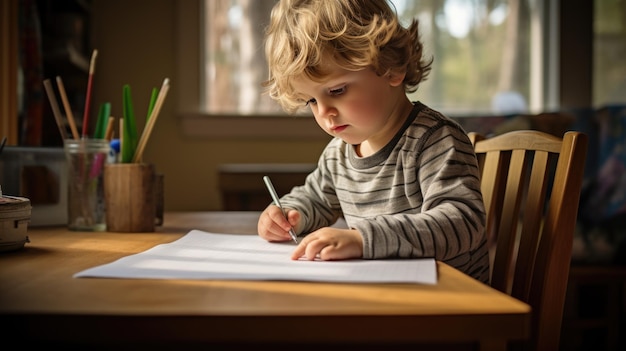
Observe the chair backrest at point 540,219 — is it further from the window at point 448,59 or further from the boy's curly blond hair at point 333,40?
the window at point 448,59

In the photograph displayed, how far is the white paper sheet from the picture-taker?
25.0 inches

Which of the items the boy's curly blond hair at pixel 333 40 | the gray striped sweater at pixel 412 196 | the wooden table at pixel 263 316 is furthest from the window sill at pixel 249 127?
the wooden table at pixel 263 316

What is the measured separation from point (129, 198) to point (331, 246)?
0.49 meters

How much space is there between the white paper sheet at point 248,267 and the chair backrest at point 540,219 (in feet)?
0.67

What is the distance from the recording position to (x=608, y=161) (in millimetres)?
2484

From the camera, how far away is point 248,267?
2.29 feet

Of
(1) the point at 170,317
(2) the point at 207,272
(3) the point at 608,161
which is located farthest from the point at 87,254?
(3) the point at 608,161

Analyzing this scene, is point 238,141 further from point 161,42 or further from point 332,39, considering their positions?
point 332,39

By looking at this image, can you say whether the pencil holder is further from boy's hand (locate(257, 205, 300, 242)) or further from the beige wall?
the beige wall

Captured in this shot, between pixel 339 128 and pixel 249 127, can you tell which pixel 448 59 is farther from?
pixel 339 128

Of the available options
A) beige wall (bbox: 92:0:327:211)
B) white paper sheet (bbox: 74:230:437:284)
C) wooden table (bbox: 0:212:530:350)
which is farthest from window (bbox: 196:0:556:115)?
wooden table (bbox: 0:212:530:350)

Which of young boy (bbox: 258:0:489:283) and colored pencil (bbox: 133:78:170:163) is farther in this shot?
colored pencil (bbox: 133:78:170:163)

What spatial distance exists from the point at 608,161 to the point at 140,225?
193cm

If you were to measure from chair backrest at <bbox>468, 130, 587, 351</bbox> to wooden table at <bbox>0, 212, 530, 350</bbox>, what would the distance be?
32 cm
